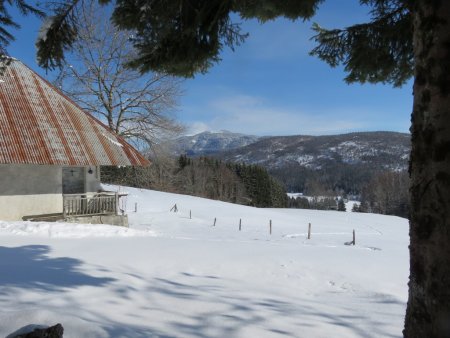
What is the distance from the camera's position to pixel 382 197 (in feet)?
360

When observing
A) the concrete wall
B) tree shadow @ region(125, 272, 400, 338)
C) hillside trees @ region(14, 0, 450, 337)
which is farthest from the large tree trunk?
the concrete wall

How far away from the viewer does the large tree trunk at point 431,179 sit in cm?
224

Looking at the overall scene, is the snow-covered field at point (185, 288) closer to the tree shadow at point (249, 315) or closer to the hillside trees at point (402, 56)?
the tree shadow at point (249, 315)

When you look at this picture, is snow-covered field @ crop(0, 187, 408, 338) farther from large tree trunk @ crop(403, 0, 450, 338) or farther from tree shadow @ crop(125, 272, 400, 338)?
large tree trunk @ crop(403, 0, 450, 338)

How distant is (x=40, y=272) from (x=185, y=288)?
2455 millimetres

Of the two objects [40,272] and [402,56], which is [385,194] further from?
[40,272]

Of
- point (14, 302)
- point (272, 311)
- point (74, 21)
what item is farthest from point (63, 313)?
point (74, 21)

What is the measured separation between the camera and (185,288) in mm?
5980

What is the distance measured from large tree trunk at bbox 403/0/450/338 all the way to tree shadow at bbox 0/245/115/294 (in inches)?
180

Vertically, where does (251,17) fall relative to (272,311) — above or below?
above

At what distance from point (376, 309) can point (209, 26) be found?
4.55 metres

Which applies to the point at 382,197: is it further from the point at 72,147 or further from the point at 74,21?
the point at 74,21

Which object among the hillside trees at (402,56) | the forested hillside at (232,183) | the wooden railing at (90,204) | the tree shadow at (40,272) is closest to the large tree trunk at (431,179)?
the hillside trees at (402,56)

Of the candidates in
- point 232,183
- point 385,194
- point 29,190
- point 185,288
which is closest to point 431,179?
point 185,288
